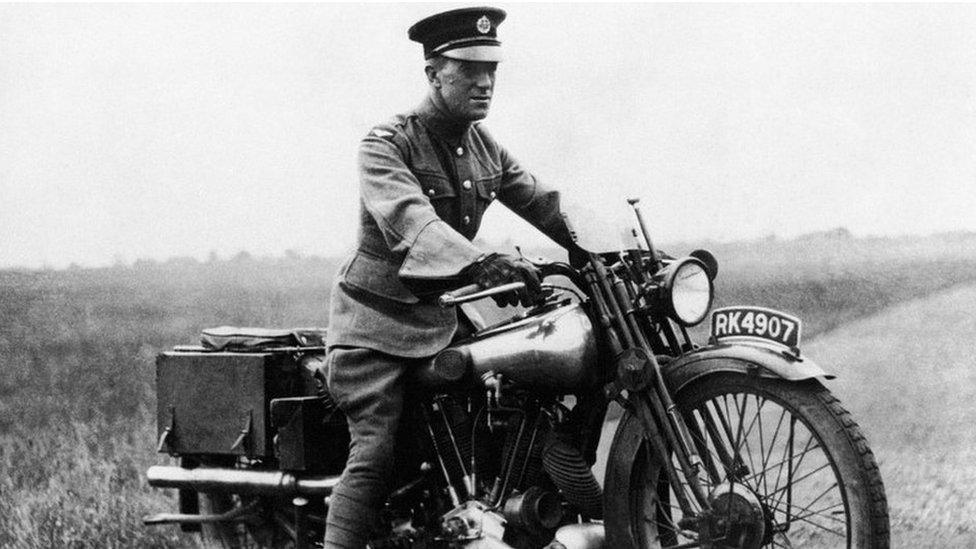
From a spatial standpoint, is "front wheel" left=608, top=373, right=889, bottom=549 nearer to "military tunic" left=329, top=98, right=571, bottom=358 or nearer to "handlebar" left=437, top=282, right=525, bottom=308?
"handlebar" left=437, top=282, right=525, bottom=308

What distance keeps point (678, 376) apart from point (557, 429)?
0.50 metres

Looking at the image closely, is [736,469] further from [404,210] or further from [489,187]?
[489,187]

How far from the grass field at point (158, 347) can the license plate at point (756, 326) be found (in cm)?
171

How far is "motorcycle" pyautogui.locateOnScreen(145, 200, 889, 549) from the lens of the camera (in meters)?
3.37

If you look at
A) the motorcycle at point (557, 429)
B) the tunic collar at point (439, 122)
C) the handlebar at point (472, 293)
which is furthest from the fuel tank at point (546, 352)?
the tunic collar at point (439, 122)

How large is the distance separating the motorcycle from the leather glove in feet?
0.19

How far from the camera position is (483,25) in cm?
394

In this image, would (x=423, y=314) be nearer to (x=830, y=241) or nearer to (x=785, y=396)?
(x=785, y=396)

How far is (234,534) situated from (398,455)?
101 centimetres

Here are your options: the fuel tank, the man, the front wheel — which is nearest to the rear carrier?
the man

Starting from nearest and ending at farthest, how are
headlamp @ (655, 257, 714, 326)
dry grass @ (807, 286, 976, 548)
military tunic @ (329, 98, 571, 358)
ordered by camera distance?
headlamp @ (655, 257, 714, 326)
military tunic @ (329, 98, 571, 358)
dry grass @ (807, 286, 976, 548)

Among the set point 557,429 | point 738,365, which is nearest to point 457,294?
point 557,429

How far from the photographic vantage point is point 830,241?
21.7 feet

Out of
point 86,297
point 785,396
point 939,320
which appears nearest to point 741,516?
point 785,396
